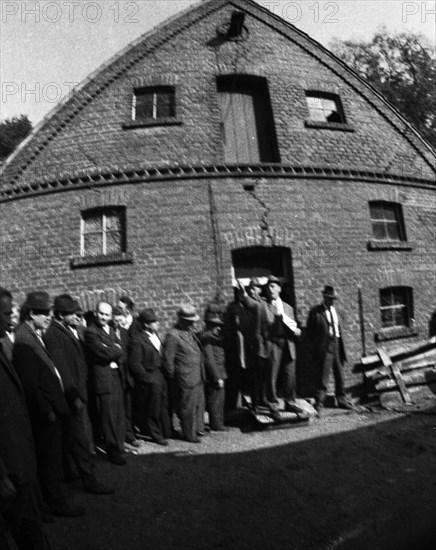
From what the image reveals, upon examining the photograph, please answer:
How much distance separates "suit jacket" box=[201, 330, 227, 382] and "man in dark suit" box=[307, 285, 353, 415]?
2081 millimetres

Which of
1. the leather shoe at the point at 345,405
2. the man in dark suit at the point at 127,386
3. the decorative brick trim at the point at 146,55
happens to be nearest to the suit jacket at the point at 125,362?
the man in dark suit at the point at 127,386

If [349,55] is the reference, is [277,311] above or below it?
below

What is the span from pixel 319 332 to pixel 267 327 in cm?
127

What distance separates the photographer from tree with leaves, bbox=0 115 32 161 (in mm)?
18163

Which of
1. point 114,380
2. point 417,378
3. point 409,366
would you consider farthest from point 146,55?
point 417,378

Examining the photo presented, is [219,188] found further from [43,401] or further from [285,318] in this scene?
[43,401]

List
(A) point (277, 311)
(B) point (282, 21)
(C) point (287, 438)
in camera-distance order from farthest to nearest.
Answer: (B) point (282, 21) < (A) point (277, 311) < (C) point (287, 438)

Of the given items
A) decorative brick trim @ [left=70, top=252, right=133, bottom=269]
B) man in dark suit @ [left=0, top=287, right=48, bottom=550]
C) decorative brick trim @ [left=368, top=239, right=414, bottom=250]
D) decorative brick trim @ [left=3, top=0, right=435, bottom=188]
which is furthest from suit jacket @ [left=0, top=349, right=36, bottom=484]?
decorative brick trim @ [left=368, top=239, right=414, bottom=250]

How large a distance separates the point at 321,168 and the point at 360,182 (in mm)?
1060

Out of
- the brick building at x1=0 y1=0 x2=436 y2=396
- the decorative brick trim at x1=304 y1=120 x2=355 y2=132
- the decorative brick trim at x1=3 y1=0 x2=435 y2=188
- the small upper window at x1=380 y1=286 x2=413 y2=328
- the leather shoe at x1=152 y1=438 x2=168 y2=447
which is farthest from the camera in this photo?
the decorative brick trim at x1=304 y1=120 x2=355 y2=132

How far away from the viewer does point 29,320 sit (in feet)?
12.9

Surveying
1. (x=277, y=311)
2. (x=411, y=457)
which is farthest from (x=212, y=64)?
(x=411, y=457)

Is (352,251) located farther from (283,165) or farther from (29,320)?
(29,320)

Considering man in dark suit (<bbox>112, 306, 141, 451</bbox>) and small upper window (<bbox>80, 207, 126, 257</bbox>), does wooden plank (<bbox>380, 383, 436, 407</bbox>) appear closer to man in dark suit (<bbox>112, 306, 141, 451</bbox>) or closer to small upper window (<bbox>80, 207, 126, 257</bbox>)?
man in dark suit (<bbox>112, 306, 141, 451</bbox>)
